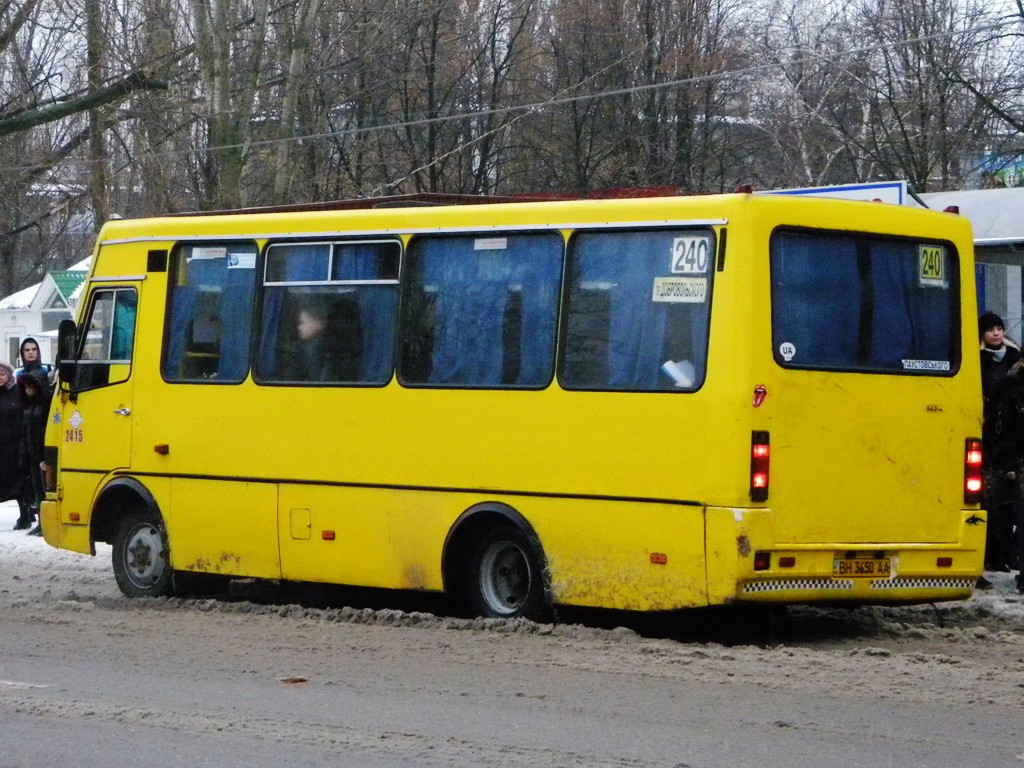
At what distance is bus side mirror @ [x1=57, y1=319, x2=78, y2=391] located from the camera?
1276 cm

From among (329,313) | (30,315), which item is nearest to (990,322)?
(329,313)

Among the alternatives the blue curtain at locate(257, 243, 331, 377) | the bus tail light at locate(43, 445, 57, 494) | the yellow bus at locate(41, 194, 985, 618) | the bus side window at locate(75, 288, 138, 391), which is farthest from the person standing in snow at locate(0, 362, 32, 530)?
the blue curtain at locate(257, 243, 331, 377)

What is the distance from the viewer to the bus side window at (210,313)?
11703 mm

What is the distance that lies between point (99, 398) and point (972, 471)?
246 inches

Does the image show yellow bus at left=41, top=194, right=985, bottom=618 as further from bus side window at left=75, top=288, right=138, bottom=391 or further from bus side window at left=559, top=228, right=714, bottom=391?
bus side window at left=75, top=288, right=138, bottom=391

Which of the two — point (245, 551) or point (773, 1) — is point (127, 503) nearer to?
point (245, 551)

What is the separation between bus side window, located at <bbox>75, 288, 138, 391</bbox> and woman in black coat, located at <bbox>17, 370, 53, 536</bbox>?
14.9ft

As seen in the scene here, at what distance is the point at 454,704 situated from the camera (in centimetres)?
769

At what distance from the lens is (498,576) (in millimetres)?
10492

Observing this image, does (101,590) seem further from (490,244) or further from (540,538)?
(490,244)

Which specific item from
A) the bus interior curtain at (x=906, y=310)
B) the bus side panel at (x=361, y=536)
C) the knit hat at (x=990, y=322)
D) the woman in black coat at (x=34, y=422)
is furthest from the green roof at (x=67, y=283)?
the bus interior curtain at (x=906, y=310)

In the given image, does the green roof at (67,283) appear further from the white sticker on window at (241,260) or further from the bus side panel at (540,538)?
the bus side panel at (540,538)

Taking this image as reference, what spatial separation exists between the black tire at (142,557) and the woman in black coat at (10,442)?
5450 millimetres

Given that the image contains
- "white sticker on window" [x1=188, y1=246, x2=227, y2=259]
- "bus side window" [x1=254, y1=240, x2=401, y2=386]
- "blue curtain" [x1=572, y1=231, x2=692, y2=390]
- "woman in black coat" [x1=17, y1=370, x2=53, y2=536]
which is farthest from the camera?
"woman in black coat" [x1=17, y1=370, x2=53, y2=536]
